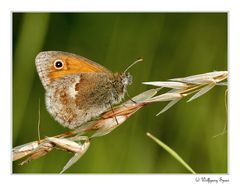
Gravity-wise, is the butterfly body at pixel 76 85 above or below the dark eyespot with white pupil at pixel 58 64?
below

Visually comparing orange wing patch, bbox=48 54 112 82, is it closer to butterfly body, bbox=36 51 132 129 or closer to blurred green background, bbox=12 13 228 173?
butterfly body, bbox=36 51 132 129

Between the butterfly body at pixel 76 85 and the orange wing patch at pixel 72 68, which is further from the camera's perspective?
the orange wing patch at pixel 72 68

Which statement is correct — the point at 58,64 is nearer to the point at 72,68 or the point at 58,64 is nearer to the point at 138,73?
the point at 72,68

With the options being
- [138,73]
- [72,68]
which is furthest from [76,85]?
[138,73]

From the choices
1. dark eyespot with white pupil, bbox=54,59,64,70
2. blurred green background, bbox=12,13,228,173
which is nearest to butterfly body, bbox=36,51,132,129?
dark eyespot with white pupil, bbox=54,59,64,70

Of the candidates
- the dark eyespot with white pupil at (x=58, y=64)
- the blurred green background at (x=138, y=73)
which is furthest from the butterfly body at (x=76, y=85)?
the blurred green background at (x=138, y=73)

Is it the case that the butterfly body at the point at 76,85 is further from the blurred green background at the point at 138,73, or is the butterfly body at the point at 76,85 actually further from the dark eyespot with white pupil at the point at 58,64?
the blurred green background at the point at 138,73

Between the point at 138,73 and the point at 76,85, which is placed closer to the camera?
the point at 76,85
